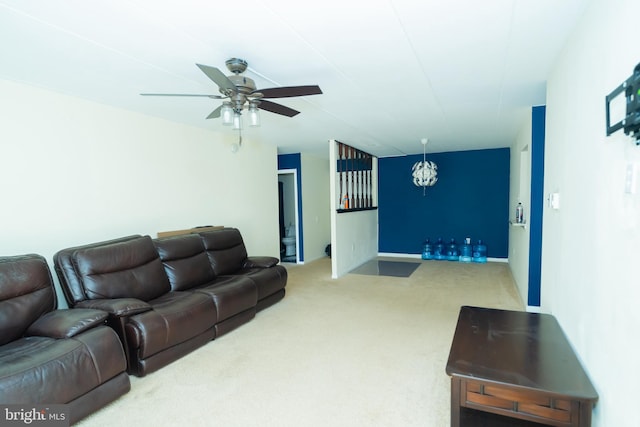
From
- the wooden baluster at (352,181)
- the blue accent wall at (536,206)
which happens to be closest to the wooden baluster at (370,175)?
the wooden baluster at (352,181)

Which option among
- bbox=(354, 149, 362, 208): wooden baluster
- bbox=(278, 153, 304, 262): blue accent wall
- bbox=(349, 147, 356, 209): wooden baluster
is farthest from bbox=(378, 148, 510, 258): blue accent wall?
bbox=(278, 153, 304, 262): blue accent wall

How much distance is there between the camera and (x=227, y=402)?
2.19 metres

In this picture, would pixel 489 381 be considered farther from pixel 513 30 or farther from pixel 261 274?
pixel 261 274

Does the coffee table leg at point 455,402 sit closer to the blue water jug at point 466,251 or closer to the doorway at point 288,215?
the doorway at point 288,215

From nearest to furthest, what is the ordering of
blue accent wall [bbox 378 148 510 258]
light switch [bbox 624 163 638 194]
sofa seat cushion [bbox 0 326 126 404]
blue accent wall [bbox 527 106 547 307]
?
light switch [bbox 624 163 638 194] → sofa seat cushion [bbox 0 326 126 404] → blue accent wall [bbox 527 106 547 307] → blue accent wall [bbox 378 148 510 258]

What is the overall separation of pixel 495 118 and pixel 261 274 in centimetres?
352

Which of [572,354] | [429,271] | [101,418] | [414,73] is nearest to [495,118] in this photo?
[414,73]

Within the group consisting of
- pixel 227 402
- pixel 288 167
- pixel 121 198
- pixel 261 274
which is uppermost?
pixel 288 167

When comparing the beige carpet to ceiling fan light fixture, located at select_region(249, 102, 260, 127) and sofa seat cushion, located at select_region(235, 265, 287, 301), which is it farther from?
ceiling fan light fixture, located at select_region(249, 102, 260, 127)

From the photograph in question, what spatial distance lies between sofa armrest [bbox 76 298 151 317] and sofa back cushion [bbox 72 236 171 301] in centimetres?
15

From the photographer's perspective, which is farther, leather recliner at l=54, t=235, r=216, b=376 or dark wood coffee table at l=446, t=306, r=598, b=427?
leather recliner at l=54, t=235, r=216, b=376

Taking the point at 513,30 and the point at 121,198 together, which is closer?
Result: the point at 513,30

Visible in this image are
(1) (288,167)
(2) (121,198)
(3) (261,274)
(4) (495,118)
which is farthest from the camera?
(1) (288,167)

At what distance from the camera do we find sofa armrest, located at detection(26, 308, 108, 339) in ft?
7.04
